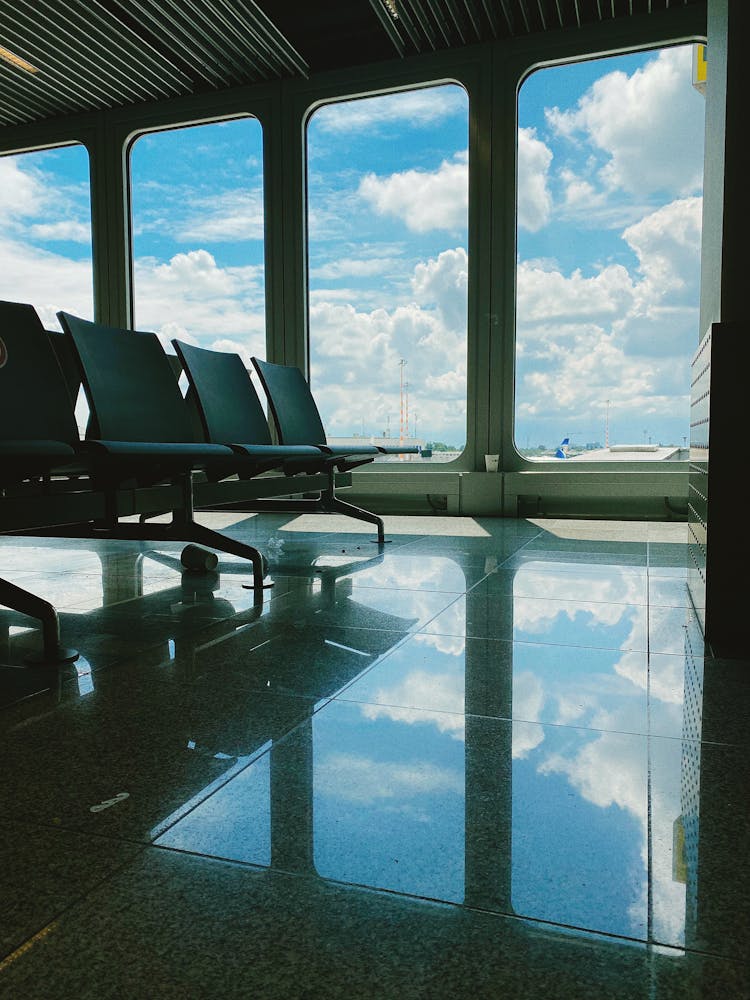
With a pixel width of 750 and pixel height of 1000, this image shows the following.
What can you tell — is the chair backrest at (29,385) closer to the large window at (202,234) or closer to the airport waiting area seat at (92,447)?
the airport waiting area seat at (92,447)

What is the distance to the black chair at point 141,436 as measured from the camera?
223 centimetres

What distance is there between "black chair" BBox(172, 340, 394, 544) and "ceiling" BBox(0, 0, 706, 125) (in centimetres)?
285

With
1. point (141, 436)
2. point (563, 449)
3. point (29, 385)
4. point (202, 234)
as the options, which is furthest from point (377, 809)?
point (202, 234)

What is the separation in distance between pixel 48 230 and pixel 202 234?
62.2 inches

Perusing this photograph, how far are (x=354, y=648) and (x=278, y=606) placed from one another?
59 centimetres

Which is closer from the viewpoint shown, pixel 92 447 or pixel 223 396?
pixel 92 447

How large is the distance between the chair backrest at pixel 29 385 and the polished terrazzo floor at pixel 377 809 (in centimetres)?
61

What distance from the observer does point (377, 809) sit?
101cm

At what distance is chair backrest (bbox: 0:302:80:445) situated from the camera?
2.25 m

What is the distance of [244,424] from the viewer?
363 cm

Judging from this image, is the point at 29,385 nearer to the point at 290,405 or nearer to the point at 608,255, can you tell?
the point at 290,405

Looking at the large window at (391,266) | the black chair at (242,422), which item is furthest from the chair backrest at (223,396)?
the large window at (391,266)

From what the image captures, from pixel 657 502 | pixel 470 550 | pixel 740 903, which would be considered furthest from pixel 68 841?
pixel 657 502

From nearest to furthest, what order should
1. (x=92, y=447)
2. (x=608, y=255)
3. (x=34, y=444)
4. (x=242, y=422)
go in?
(x=34, y=444), (x=92, y=447), (x=242, y=422), (x=608, y=255)
